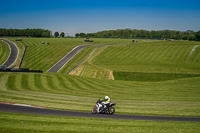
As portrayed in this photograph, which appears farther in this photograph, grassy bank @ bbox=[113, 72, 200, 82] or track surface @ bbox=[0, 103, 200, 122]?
grassy bank @ bbox=[113, 72, 200, 82]

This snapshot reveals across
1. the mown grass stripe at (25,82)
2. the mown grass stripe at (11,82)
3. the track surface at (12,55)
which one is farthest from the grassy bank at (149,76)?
the track surface at (12,55)

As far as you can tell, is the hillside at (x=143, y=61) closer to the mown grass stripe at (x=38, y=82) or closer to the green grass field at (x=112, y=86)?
the green grass field at (x=112, y=86)

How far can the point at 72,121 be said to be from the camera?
19703 mm

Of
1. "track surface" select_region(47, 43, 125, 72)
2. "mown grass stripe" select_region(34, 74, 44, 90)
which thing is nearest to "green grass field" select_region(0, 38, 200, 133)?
"mown grass stripe" select_region(34, 74, 44, 90)

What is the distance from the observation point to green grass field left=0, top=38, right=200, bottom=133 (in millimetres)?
18969

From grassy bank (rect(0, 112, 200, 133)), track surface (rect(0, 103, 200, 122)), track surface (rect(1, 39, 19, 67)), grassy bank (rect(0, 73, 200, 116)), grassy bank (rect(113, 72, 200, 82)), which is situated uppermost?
track surface (rect(1, 39, 19, 67))

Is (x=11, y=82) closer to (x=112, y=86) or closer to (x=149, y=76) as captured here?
(x=112, y=86)

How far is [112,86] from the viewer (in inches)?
1921

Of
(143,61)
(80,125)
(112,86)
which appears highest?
(143,61)

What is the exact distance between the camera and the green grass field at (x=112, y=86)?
1897cm

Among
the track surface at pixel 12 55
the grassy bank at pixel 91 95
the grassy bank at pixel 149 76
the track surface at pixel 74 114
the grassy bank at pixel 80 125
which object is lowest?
the grassy bank at pixel 149 76

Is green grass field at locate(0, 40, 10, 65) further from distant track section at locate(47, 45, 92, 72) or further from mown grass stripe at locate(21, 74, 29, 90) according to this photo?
mown grass stripe at locate(21, 74, 29, 90)

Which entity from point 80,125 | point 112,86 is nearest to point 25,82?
point 112,86

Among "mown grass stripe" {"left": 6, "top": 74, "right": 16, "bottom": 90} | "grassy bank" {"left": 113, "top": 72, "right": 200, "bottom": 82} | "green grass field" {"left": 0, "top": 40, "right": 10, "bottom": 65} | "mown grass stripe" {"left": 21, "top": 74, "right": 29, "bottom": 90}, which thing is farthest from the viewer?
"green grass field" {"left": 0, "top": 40, "right": 10, "bottom": 65}
